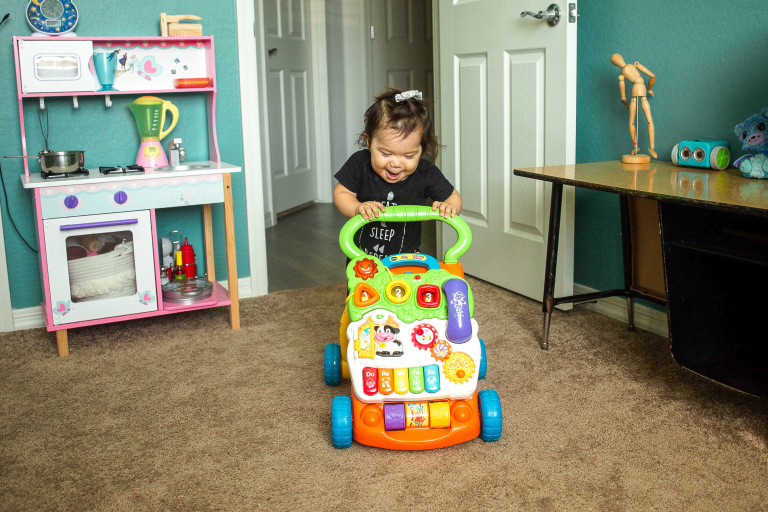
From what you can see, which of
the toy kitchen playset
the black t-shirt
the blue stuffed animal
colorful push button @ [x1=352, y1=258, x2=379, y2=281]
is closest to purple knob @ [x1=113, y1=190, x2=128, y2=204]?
the toy kitchen playset

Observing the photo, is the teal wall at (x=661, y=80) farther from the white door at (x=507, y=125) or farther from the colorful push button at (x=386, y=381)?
the colorful push button at (x=386, y=381)

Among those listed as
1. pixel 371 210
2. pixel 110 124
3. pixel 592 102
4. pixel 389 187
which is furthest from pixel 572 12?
pixel 110 124

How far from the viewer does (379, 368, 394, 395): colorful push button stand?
63.5 inches

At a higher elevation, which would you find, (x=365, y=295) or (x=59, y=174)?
(x=59, y=174)

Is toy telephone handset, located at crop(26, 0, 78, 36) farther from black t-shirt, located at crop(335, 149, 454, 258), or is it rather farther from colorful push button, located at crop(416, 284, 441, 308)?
colorful push button, located at crop(416, 284, 441, 308)

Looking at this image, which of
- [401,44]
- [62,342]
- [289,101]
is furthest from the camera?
[401,44]

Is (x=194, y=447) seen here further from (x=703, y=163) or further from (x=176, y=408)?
(x=703, y=163)

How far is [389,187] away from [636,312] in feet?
3.41

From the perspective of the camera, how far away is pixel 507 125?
2754 millimetres

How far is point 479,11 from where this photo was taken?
2.80 m

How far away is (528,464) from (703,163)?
3.37 feet

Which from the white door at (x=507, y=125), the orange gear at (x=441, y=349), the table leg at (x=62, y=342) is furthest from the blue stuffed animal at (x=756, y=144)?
the table leg at (x=62, y=342)

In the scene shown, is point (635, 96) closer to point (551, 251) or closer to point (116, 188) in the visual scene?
point (551, 251)

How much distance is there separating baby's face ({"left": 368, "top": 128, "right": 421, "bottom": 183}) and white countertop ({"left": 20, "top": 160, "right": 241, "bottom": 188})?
746 millimetres
